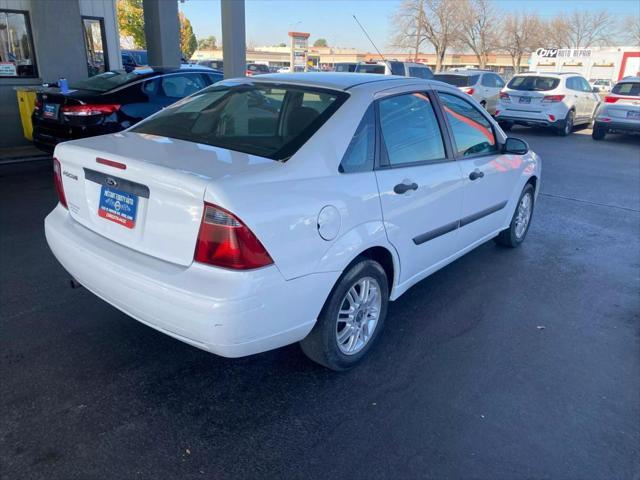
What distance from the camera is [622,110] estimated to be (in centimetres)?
1388

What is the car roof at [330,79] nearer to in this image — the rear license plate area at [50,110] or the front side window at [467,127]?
the front side window at [467,127]

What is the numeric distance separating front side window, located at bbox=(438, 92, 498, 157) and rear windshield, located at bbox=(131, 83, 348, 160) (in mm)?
1160

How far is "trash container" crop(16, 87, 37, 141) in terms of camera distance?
8422 mm

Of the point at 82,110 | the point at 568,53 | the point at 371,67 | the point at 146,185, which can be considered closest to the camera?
the point at 146,185

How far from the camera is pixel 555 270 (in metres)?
4.93

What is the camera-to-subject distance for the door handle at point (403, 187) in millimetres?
3100

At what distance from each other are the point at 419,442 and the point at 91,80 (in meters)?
7.74

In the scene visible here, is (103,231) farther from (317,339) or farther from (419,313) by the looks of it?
(419,313)

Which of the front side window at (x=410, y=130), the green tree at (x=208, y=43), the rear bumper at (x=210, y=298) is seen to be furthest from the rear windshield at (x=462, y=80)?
the green tree at (x=208, y=43)

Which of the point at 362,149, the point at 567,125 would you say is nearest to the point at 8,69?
the point at 362,149

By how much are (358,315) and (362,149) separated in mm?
992

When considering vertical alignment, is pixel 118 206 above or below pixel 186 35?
below

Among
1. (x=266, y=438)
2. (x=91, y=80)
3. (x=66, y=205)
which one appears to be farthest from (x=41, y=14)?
(x=266, y=438)

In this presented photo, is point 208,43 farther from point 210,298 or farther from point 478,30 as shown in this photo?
point 210,298
